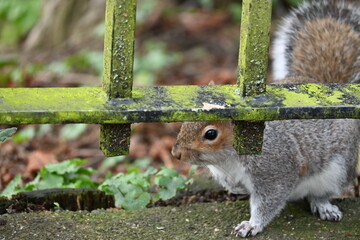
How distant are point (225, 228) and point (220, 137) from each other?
12.5 inches

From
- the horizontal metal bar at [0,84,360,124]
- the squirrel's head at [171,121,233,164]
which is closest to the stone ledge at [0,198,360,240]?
the squirrel's head at [171,121,233,164]

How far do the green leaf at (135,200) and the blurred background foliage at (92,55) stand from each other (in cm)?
90

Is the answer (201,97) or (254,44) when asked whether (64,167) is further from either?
(254,44)

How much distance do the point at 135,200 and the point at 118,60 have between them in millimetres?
815

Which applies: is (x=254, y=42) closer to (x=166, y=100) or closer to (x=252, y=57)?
(x=252, y=57)

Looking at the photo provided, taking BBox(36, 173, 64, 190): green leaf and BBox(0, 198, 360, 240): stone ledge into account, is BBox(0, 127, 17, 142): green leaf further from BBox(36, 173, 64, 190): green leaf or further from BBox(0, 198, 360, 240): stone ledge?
BBox(36, 173, 64, 190): green leaf

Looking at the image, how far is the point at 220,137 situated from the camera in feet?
7.45

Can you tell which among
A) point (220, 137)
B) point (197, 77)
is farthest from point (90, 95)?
point (197, 77)

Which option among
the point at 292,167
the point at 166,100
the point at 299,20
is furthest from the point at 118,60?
the point at 299,20

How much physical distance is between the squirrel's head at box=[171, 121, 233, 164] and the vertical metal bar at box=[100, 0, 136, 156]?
18.5 inches

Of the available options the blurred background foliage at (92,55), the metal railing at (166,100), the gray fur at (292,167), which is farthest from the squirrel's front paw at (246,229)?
the blurred background foliage at (92,55)

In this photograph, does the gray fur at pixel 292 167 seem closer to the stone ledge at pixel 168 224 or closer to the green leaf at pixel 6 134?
the stone ledge at pixel 168 224

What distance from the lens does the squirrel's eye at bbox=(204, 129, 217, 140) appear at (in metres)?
2.27

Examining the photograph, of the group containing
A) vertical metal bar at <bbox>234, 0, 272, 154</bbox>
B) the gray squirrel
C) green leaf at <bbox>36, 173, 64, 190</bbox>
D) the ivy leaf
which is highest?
vertical metal bar at <bbox>234, 0, 272, 154</bbox>
